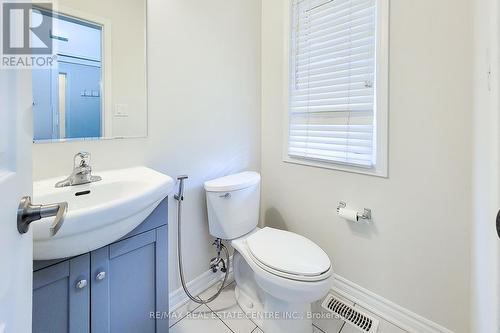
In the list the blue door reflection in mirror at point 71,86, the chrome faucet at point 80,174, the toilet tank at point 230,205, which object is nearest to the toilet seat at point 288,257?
the toilet tank at point 230,205

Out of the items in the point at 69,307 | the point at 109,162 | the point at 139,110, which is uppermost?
the point at 139,110

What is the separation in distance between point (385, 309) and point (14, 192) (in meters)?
1.71

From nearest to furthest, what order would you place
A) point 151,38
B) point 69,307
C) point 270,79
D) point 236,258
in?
point 69,307
point 151,38
point 236,258
point 270,79

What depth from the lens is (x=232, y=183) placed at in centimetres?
146

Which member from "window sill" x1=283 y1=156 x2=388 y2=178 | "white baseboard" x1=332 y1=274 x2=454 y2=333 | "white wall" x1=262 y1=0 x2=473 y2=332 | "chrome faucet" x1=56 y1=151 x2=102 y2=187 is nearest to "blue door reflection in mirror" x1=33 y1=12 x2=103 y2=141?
"chrome faucet" x1=56 y1=151 x2=102 y2=187

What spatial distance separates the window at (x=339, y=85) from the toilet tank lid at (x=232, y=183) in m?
0.40

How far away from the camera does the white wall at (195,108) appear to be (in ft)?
4.16

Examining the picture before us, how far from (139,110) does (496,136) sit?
4.33ft

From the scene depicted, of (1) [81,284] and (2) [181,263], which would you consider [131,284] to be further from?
(2) [181,263]

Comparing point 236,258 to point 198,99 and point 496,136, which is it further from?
point 496,136

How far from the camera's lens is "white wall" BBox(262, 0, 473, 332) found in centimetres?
114

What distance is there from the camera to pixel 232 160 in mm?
1748

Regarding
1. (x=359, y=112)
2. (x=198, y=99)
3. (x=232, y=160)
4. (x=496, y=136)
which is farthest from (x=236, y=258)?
(x=496, y=136)

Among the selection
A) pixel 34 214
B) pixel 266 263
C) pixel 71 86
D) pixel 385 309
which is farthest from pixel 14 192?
pixel 385 309
